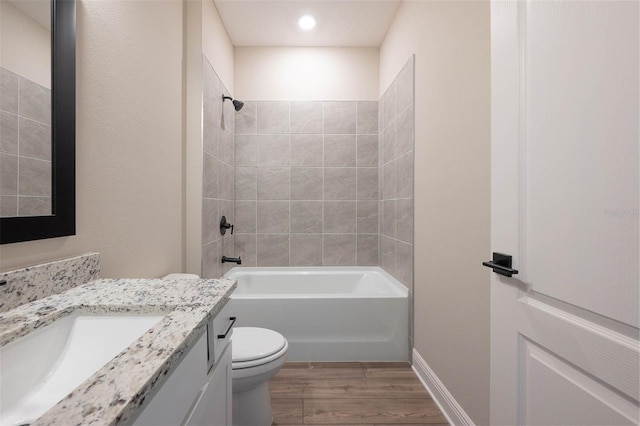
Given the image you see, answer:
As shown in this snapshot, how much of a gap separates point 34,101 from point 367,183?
2.48m

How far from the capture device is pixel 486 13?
1.24 meters

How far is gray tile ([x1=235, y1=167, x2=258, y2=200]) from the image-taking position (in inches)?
115

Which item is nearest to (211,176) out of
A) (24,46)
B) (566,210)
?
(24,46)

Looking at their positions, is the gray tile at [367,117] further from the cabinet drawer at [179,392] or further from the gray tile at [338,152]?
the cabinet drawer at [179,392]

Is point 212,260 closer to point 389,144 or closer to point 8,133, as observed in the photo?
point 8,133

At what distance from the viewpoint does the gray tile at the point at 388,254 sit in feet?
8.30

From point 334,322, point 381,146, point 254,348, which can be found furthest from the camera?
point 381,146

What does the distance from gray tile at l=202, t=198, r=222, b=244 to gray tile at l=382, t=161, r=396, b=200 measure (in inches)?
57.2

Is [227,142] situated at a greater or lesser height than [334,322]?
greater

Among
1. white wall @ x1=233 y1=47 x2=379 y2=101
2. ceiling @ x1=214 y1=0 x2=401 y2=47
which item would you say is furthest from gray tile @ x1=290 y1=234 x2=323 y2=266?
ceiling @ x1=214 y1=0 x2=401 y2=47

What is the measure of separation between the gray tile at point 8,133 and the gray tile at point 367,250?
2.53 meters

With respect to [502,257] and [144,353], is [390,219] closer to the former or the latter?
[502,257]

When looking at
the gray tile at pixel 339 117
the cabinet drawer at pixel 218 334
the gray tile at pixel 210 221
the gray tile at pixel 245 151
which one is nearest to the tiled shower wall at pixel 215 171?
the gray tile at pixel 210 221

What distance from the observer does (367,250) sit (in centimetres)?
298
